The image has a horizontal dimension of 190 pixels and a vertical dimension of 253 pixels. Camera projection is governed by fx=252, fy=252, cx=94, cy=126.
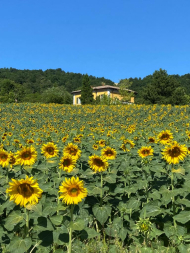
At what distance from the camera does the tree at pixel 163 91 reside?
46066 millimetres

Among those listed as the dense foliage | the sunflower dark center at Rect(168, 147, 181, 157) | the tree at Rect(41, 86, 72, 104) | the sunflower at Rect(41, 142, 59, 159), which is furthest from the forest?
the sunflower dark center at Rect(168, 147, 181, 157)

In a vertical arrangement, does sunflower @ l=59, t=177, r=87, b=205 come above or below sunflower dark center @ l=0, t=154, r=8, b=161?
below

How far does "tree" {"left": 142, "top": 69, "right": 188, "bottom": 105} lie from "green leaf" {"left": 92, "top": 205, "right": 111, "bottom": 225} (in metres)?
44.7

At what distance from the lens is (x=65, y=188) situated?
2.15 m

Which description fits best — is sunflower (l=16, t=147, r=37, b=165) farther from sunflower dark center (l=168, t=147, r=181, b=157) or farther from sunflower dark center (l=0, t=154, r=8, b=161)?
sunflower dark center (l=168, t=147, r=181, b=157)

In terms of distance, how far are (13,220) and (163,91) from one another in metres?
49.5

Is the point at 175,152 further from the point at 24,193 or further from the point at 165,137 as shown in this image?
the point at 24,193

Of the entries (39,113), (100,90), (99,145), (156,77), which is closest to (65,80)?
(100,90)

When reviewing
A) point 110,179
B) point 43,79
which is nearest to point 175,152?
point 110,179

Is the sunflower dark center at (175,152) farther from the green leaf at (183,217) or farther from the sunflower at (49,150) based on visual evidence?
the sunflower at (49,150)

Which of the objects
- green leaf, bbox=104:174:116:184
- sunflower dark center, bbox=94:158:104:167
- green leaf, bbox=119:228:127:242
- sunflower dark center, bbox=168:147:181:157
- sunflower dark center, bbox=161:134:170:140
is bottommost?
green leaf, bbox=119:228:127:242

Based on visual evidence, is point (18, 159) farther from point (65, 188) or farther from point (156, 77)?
point (156, 77)

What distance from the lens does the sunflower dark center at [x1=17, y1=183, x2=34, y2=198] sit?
2.02 meters

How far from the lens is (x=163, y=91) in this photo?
49.1 meters
